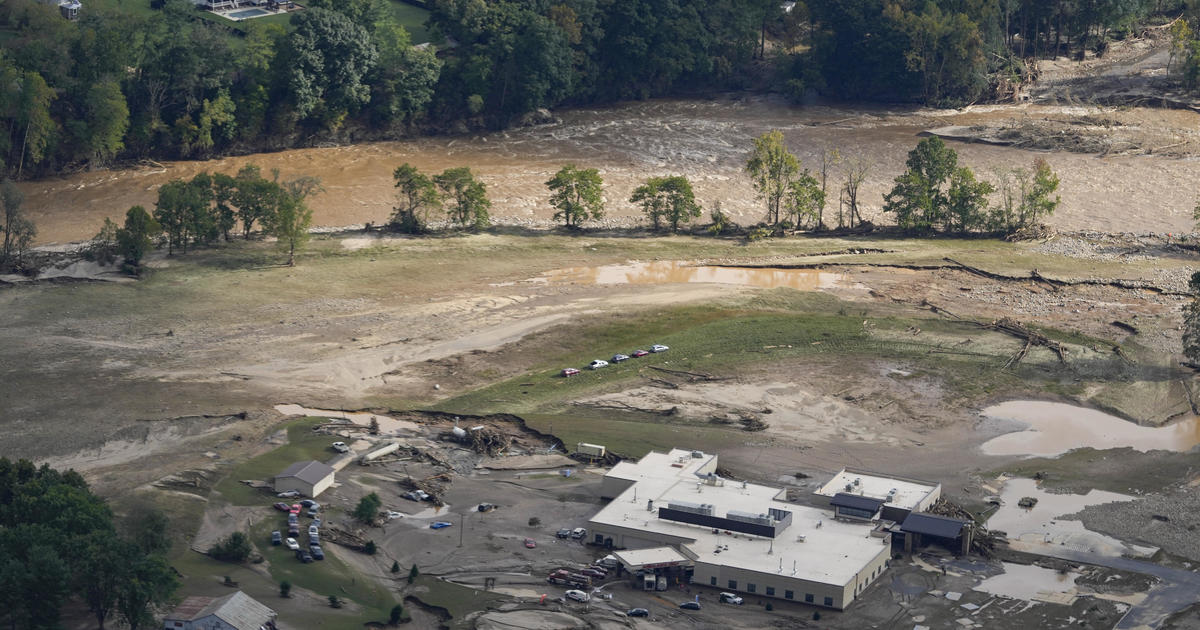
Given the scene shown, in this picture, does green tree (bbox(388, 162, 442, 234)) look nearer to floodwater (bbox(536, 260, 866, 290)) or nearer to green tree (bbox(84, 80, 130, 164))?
floodwater (bbox(536, 260, 866, 290))

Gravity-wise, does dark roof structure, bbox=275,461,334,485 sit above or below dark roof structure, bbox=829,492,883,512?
above

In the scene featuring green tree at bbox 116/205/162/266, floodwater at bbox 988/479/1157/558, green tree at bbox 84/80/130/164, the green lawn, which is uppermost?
green tree at bbox 84/80/130/164

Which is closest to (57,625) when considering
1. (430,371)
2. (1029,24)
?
(430,371)

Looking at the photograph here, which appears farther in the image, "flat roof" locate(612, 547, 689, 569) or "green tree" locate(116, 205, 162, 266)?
"green tree" locate(116, 205, 162, 266)

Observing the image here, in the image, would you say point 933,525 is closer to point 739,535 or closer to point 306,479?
point 739,535

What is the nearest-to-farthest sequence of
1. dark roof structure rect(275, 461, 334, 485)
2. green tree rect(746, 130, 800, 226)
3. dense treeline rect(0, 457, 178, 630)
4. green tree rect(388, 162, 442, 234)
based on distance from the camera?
1. dense treeline rect(0, 457, 178, 630)
2. dark roof structure rect(275, 461, 334, 485)
3. green tree rect(388, 162, 442, 234)
4. green tree rect(746, 130, 800, 226)

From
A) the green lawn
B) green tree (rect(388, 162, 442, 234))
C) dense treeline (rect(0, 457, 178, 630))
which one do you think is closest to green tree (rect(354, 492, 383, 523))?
the green lawn

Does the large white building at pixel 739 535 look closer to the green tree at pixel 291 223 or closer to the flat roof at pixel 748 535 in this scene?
the flat roof at pixel 748 535
